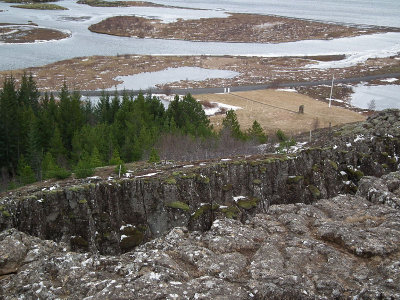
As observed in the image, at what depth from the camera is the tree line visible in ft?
107

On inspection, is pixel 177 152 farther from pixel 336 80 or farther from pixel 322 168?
pixel 336 80

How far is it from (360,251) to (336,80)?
75.7 metres

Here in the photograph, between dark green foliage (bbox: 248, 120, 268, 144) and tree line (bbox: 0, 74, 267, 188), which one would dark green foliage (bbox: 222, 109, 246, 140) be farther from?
dark green foliage (bbox: 248, 120, 268, 144)

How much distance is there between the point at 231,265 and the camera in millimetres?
10242

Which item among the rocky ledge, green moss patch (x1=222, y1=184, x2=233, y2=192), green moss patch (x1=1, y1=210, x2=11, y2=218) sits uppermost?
the rocky ledge

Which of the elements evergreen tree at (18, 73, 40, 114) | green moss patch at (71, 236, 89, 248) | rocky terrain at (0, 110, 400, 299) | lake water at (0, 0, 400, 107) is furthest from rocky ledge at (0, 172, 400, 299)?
lake water at (0, 0, 400, 107)

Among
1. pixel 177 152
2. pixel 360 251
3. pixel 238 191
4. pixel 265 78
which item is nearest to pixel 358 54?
pixel 265 78

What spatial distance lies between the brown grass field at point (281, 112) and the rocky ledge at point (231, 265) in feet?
120

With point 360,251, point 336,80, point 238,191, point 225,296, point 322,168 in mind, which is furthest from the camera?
point 336,80

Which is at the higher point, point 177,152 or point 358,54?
point 358,54

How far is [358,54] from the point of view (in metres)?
106

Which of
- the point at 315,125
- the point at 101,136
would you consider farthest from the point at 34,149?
the point at 315,125

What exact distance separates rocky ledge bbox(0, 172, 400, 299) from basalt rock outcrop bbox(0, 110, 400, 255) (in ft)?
15.5

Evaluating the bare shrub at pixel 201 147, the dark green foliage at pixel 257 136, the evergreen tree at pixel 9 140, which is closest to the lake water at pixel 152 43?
the evergreen tree at pixel 9 140
